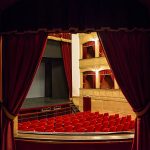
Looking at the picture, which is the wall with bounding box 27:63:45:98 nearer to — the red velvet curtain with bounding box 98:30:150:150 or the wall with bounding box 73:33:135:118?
the wall with bounding box 73:33:135:118

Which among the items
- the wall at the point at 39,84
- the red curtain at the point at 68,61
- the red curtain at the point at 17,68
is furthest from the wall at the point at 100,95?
the red curtain at the point at 17,68

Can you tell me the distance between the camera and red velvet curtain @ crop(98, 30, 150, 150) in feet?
11.5

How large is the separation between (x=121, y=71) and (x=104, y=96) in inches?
376

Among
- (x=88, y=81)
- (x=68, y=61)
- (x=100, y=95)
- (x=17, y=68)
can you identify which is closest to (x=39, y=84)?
(x=68, y=61)

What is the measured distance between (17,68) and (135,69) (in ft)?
5.40

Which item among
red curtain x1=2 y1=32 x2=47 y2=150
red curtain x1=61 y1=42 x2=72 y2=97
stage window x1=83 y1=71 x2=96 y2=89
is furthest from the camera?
stage window x1=83 y1=71 x2=96 y2=89

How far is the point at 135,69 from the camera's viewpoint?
3.56m

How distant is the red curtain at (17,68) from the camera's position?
146 inches

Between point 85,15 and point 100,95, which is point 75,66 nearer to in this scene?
point 100,95

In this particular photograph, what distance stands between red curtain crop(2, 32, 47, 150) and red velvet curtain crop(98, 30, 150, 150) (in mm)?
1029

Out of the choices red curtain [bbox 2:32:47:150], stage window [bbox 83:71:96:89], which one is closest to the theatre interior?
red curtain [bbox 2:32:47:150]

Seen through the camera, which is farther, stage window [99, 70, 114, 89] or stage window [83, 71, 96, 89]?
stage window [83, 71, 96, 89]

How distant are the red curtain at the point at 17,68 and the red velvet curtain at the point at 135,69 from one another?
1.03 m

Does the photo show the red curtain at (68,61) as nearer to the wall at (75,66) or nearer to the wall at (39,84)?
the wall at (75,66)
